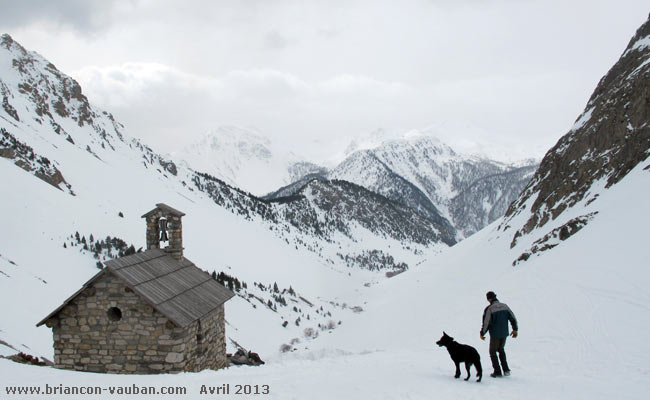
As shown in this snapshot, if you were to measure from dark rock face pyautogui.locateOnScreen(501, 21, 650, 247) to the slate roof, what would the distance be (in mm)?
30583

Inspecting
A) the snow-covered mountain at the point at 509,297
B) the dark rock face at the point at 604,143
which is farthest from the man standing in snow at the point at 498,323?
the dark rock face at the point at 604,143

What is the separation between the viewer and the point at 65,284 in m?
33.3

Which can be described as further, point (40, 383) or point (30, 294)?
point (30, 294)

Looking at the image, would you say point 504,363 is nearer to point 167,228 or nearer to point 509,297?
point 167,228

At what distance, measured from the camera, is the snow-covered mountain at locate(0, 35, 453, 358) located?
114 feet

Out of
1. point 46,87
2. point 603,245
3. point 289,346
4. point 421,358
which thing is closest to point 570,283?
point 603,245

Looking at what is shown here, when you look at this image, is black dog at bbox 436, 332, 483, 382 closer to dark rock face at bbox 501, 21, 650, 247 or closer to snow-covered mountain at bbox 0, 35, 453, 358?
snow-covered mountain at bbox 0, 35, 453, 358

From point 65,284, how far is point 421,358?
27.5 m

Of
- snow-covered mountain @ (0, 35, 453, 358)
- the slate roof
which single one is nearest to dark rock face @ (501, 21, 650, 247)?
the slate roof

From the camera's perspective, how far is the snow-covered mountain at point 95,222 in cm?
3484

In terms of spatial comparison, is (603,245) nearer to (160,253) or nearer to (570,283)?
(570,283)

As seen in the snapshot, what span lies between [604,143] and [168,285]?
39.5 meters

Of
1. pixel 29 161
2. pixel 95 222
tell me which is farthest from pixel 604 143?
pixel 29 161

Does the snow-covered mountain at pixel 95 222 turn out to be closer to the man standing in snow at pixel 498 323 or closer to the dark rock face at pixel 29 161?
the dark rock face at pixel 29 161
